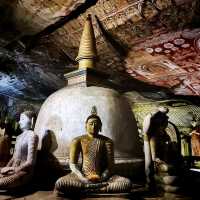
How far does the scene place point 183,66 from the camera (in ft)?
30.0

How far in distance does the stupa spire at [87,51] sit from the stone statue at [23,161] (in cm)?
236

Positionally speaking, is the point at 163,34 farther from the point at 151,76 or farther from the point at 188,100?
the point at 188,100

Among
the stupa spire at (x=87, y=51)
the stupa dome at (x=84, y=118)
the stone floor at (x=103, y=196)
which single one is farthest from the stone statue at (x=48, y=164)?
the stupa spire at (x=87, y=51)

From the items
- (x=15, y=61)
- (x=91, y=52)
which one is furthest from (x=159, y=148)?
(x=15, y=61)

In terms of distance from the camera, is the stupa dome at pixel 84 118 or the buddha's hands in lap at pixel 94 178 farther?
the stupa dome at pixel 84 118

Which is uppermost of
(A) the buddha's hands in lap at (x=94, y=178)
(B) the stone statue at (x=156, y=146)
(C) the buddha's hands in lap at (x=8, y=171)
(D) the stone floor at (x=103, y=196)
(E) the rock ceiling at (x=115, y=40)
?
(E) the rock ceiling at (x=115, y=40)

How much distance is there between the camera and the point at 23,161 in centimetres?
471

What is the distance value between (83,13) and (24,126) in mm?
4332

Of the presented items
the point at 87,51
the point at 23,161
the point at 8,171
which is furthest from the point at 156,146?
the point at 87,51

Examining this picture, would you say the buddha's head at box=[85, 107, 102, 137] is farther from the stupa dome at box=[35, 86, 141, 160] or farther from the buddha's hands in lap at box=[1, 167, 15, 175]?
the buddha's hands in lap at box=[1, 167, 15, 175]

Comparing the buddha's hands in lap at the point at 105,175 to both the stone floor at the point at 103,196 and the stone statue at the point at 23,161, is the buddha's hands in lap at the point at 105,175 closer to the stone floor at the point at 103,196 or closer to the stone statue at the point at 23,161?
the stone floor at the point at 103,196

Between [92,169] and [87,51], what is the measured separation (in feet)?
12.0

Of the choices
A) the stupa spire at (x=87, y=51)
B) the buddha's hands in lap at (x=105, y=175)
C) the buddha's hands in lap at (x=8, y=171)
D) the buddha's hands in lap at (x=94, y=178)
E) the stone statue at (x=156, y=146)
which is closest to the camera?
the buddha's hands in lap at (x=94, y=178)

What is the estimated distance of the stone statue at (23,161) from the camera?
4006 millimetres
